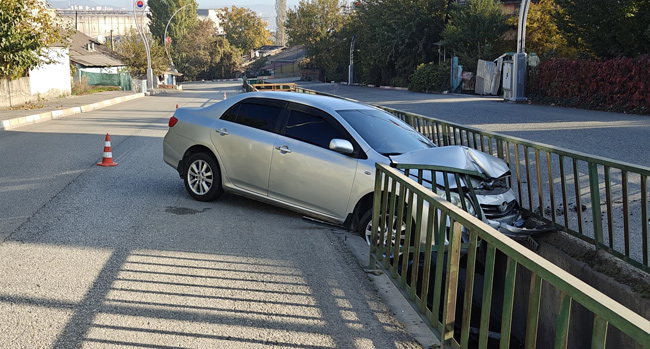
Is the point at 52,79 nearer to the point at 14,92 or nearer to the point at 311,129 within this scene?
the point at 14,92

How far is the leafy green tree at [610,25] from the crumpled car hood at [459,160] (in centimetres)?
2020

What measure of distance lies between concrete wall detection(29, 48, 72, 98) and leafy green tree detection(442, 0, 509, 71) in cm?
2490

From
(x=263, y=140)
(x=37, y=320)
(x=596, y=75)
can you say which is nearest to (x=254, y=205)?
(x=263, y=140)

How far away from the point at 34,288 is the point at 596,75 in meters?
24.1

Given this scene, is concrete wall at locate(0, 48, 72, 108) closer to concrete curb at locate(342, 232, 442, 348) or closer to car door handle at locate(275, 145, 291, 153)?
car door handle at locate(275, 145, 291, 153)

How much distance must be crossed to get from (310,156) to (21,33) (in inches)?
905

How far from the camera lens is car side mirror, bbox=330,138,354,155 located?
24.0 feet

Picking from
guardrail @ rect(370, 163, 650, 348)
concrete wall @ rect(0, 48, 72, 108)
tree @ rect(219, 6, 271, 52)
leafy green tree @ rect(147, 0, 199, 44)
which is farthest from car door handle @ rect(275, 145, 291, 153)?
tree @ rect(219, 6, 271, 52)

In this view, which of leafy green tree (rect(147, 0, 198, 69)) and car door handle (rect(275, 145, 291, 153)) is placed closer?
car door handle (rect(275, 145, 291, 153))

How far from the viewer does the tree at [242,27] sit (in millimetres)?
141750

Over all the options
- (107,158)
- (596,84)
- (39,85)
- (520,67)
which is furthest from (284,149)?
(39,85)

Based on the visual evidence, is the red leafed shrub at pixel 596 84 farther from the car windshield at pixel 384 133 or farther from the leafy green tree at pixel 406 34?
the leafy green tree at pixel 406 34

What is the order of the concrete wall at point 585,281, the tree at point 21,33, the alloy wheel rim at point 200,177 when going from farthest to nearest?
the tree at point 21,33 < the alloy wheel rim at point 200,177 < the concrete wall at point 585,281

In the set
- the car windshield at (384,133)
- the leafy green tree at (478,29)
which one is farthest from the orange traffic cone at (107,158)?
the leafy green tree at (478,29)
